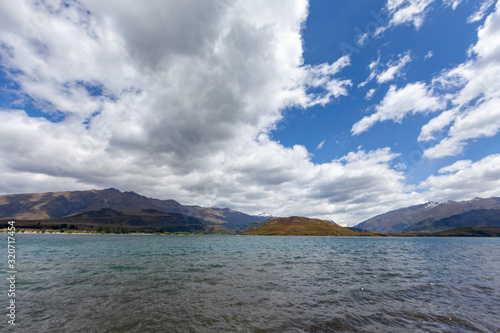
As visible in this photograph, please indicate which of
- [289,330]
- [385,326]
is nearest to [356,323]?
[385,326]

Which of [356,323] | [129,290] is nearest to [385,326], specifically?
[356,323]

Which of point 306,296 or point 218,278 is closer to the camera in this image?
point 306,296

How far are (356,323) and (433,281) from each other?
21.9 metres

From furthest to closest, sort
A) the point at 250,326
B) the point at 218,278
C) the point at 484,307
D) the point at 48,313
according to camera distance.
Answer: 1. the point at 218,278
2. the point at 484,307
3. the point at 48,313
4. the point at 250,326

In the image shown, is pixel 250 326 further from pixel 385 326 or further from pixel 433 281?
pixel 433 281

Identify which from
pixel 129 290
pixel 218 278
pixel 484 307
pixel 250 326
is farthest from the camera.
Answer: pixel 218 278

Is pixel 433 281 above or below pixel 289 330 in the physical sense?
below

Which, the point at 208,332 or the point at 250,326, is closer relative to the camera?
the point at 208,332

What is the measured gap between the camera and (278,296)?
20.7 meters

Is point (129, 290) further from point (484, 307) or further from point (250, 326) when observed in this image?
point (484, 307)

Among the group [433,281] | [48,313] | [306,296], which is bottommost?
[433,281]

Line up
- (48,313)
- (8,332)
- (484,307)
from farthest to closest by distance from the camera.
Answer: (484,307)
(48,313)
(8,332)

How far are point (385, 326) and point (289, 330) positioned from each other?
22.3 ft

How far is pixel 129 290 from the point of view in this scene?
22328mm
